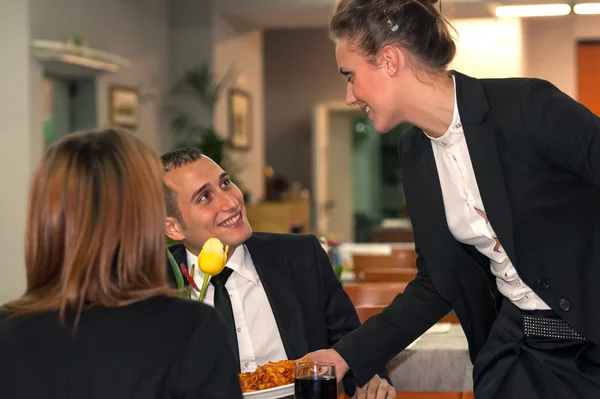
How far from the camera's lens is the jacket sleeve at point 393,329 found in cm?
207

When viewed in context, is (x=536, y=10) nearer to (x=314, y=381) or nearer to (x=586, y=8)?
(x=586, y=8)

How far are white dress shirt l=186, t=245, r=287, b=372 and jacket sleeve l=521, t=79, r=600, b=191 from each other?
3.12ft

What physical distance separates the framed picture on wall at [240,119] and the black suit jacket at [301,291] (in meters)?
8.56

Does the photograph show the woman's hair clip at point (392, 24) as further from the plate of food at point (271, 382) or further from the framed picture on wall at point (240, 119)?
the framed picture on wall at point (240, 119)

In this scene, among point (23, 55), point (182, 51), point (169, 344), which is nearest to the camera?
Answer: point (169, 344)

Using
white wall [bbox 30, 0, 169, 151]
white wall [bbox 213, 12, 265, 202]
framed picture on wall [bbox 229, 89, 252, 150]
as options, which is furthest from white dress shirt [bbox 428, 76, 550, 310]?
framed picture on wall [bbox 229, 89, 252, 150]

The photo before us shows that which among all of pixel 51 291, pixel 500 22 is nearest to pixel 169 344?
pixel 51 291

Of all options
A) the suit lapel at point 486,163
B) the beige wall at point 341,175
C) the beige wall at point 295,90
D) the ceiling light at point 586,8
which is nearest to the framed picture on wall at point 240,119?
the beige wall at point 295,90

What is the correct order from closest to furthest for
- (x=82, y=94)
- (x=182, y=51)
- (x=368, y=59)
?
(x=368, y=59) < (x=82, y=94) < (x=182, y=51)

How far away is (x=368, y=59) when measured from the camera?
194cm

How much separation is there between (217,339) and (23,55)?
6648 millimetres

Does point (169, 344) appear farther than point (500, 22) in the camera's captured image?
No

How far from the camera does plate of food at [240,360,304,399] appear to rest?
68.9 inches

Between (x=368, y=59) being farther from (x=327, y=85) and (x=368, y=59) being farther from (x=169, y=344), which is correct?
(x=327, y=85)
